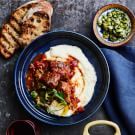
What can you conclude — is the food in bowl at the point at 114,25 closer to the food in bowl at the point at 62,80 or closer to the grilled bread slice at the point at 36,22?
the food in bowl at the point at 62,80

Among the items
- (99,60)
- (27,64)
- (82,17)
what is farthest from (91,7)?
(27,64)

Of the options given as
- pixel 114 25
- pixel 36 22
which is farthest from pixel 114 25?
pixel 36 22

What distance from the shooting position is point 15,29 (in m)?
2.63

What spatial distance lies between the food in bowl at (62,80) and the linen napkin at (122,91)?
118mm

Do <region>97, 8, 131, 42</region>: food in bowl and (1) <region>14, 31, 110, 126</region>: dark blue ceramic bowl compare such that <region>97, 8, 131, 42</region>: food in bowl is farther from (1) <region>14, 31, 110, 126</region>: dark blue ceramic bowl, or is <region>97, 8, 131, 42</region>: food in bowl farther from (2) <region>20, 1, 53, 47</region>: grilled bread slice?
(2) <region>20, 1, 53, 47</region>: grilled bread slice

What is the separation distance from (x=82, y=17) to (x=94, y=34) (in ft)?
0.52

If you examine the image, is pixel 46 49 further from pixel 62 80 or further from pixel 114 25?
pixel 114 25

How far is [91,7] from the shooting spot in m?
2.64

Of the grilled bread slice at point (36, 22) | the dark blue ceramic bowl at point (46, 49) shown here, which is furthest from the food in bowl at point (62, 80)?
the grilled bread slice at point (36, 22)

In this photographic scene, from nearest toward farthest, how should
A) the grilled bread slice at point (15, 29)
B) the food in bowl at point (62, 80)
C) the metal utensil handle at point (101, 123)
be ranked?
the metal utensil handle at point (101, 123) < the food in bowl at point (62, 80) < the grilled bread slice at point (15, 29)

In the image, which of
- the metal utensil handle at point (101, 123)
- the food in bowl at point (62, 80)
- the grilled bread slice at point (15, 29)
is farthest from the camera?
the grilled bread slice at point (15, 29)

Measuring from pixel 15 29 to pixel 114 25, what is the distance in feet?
1.96

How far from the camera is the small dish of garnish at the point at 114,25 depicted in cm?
253

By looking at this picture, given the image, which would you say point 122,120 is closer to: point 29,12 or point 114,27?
→ point 114,27
